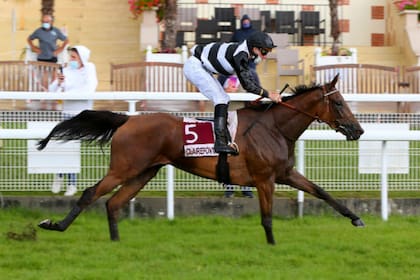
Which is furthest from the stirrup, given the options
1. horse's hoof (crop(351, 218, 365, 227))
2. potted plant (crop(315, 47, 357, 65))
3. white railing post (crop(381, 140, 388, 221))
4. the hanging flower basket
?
the hanging flower basket

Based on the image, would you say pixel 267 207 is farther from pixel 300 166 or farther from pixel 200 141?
pixel 300 166

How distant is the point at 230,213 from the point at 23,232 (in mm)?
2154

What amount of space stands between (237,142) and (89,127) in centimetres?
125

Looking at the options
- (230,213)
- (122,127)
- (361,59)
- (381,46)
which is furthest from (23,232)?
(381,46)

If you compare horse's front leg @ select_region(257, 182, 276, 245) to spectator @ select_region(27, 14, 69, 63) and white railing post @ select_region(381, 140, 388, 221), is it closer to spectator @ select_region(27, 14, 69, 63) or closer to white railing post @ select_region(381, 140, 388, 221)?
white railing post @ select_region(381, 140, 388, 221)

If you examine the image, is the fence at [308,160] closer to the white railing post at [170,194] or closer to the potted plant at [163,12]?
the white railing post at [170,194]

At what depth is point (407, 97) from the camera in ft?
32.2

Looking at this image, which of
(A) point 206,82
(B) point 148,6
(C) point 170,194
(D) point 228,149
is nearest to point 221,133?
(D) point 228,149

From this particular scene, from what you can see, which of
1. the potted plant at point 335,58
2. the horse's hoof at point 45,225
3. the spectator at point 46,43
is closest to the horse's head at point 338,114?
the horse's hoof at point 45,225

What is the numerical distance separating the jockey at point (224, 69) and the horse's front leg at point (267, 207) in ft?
1.19

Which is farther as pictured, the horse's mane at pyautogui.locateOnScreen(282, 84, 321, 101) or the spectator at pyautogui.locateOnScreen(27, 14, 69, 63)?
the spectator at pyautogui.locateOnScreen(27, 14, 69, 63)

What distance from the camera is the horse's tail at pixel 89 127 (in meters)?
8.44

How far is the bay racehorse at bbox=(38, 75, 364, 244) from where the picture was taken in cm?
823

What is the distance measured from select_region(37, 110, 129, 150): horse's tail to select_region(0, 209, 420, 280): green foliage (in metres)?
0.80
